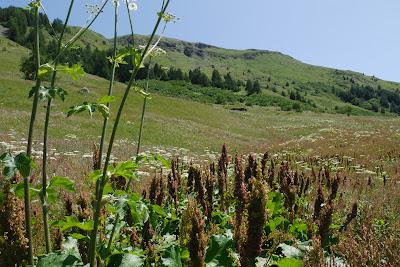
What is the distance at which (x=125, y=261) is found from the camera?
3.59 m

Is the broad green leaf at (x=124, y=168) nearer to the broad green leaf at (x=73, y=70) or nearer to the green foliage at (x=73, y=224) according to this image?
the green foliage at (x=73, y=224)

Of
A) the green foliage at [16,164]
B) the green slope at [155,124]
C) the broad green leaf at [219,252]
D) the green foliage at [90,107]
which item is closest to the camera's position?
the green foliage at [16,164]

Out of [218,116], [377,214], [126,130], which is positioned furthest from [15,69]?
[377,214]

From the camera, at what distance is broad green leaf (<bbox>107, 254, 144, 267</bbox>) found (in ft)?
11.7

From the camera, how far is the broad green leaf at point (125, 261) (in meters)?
3.55

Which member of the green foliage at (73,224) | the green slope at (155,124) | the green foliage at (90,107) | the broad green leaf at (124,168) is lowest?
the green slope at (155,124)

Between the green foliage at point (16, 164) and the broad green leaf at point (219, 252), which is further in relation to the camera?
the broad green leaf at point (219, 252)

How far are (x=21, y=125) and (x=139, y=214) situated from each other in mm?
25865

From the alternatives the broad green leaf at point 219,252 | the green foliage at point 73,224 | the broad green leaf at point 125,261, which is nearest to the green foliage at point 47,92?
the green foliage at point 73,224

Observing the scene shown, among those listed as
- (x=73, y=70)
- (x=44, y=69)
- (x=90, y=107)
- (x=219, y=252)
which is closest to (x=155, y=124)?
(x=219, y=252)

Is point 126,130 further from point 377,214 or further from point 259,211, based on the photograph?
point 259,211

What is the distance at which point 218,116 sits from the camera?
2279 inches

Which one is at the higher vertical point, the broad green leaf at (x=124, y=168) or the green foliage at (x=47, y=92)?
the green foliage at (x=47, y=92)

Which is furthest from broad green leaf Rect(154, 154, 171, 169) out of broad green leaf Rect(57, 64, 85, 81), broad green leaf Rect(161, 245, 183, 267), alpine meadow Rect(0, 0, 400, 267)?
broad green leaf Rect(57, 64, 85, 81)
